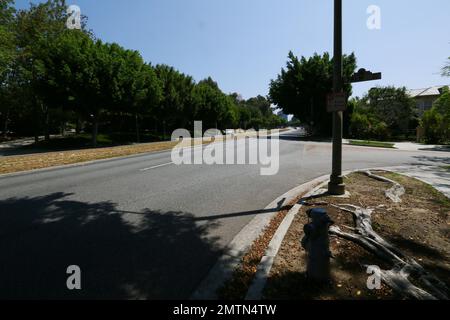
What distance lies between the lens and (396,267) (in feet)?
10.3

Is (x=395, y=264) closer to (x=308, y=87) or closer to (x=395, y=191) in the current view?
(x=395, y=191)

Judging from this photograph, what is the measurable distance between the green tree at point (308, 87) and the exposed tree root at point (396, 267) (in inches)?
1328

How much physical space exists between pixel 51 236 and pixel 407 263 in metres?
5.01

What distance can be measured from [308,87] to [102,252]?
36.0 metres

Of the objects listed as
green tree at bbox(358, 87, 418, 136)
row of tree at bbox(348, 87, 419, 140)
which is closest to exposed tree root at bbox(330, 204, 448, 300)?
row of tree at bbox(348, 87, 419, 140)

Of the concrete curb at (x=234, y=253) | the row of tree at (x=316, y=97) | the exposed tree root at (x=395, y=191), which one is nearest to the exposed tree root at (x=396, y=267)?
the concrete curb at (x=234, y=253)

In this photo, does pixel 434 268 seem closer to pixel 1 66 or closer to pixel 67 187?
pixel 67 187

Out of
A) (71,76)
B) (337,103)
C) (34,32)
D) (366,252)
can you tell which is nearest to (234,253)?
(366,252)

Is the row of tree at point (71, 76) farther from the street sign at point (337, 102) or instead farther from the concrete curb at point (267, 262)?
the concrete curb at point (267, 262)

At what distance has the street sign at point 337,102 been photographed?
600 centimetres
